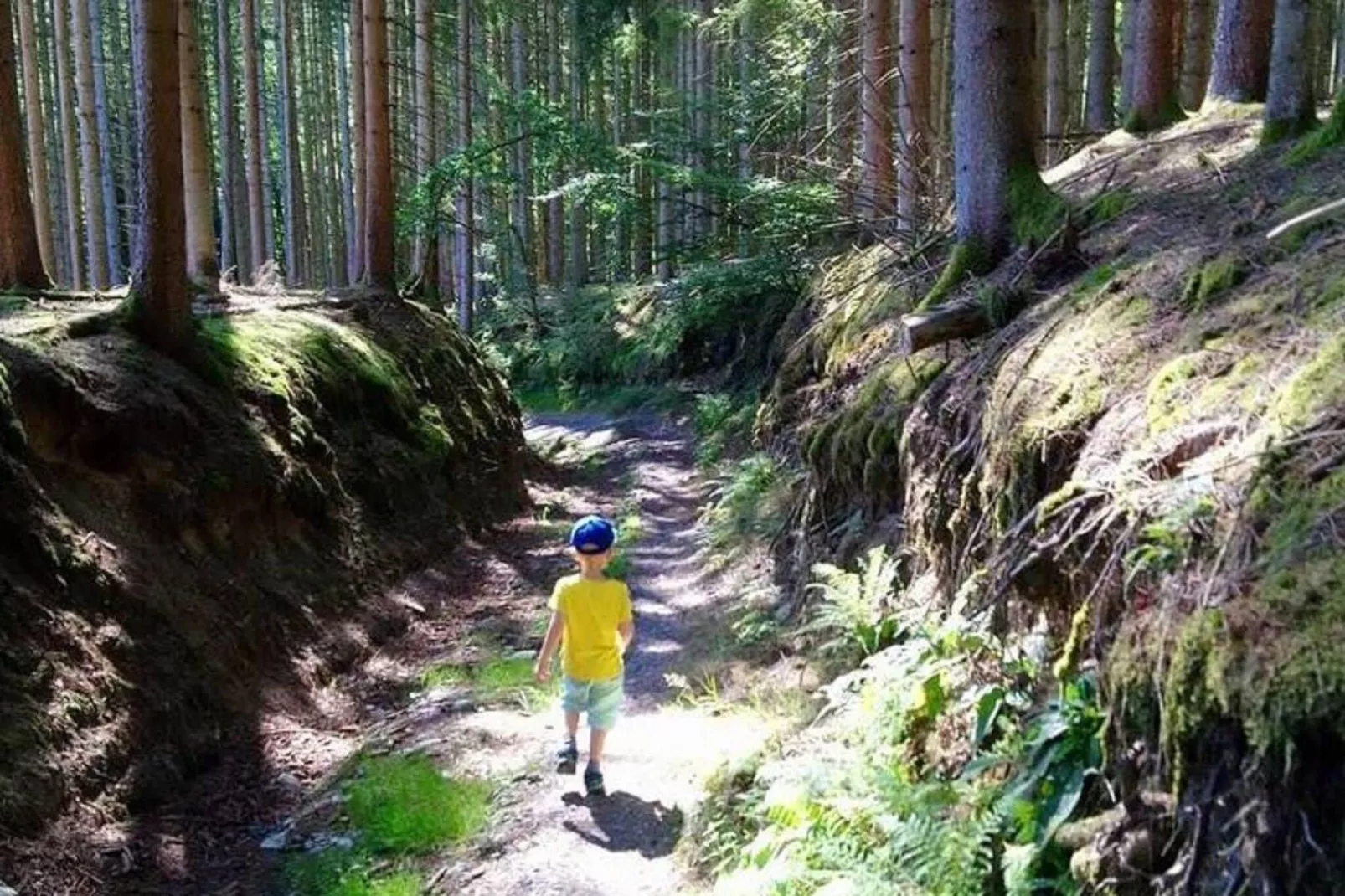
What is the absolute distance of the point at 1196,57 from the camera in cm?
1367

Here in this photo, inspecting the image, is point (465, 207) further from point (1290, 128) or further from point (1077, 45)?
point (1290, 128)

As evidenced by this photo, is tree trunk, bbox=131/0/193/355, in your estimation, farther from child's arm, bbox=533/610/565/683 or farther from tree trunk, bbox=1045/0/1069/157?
tree trunk, bbox=1045/0/1069/157

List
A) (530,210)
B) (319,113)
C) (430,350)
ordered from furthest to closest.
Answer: (319,113), (530,210), (430,350)

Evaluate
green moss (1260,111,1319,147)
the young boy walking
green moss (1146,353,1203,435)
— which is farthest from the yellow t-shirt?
green moss (1260,111,1319,147)

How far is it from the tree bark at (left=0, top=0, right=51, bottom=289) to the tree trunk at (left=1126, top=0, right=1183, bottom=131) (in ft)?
33.4

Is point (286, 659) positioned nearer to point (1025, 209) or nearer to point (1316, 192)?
point (1025, 209)

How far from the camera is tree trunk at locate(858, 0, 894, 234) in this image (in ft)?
42.2

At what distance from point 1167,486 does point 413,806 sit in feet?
14.1

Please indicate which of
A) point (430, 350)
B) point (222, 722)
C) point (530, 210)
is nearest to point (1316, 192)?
point (222, 722)

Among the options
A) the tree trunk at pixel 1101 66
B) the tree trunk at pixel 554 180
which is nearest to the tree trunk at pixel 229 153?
the tree trunk at pixel 554 180

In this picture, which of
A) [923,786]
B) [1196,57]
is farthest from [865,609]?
[1196,57]

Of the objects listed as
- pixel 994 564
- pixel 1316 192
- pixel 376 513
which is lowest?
pixel 376 513

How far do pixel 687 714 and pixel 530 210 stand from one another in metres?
28.1

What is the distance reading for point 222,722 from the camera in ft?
21.4
